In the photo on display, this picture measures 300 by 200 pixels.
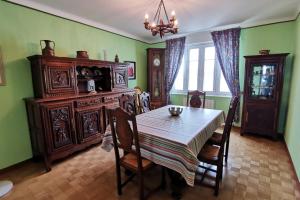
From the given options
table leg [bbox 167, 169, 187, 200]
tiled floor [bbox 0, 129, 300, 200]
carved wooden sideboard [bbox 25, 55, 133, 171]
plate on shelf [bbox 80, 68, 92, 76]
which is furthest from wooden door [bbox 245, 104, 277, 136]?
plate on shelf [bbox 80, 68, 92, 76]

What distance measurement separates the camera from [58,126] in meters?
2.47

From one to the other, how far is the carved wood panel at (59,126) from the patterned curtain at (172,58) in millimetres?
2893

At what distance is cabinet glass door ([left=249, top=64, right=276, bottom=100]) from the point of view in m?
3.21

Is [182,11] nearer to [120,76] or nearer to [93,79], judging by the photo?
[120,76]

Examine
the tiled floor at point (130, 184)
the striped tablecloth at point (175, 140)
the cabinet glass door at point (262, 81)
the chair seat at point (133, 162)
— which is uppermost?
the cabinet glass door at point (262, 81)

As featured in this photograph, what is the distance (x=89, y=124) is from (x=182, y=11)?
8.70 ft

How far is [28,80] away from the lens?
248 centimetres

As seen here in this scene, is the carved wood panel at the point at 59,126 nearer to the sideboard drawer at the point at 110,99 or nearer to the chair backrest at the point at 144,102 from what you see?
the sideboard drawer at the point at 110,99

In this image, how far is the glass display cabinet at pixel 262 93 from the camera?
3119 millimetres

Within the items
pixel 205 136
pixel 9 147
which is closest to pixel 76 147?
pixel 9 147

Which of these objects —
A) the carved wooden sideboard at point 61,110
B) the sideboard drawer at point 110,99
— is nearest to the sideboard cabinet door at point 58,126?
the carved wooden sideboard at point 61,110

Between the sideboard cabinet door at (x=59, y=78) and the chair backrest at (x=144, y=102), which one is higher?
the sideboard cabinet door at (x=59, y=78)

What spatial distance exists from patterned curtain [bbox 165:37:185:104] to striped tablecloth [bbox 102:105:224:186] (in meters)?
2.62

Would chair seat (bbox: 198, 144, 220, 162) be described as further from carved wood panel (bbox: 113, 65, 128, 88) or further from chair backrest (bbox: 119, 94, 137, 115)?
carved wood panel (bbox: 113, 65, 128, 88)
